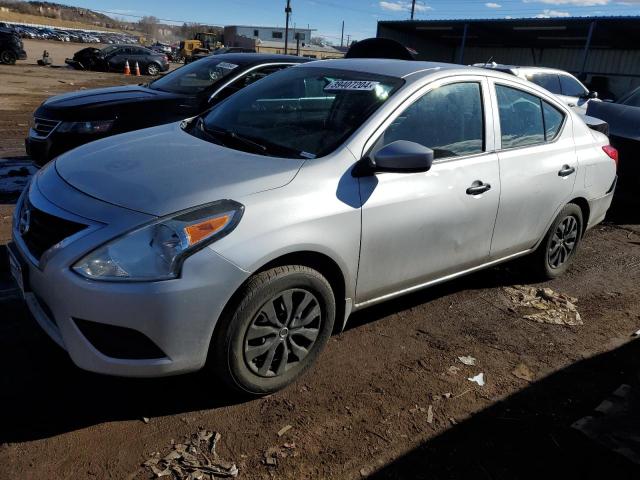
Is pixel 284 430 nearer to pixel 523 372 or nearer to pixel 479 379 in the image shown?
pixel 479 379

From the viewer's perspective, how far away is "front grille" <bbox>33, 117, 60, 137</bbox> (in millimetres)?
5594

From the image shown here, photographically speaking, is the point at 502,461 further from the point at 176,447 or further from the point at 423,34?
the point at 423,34

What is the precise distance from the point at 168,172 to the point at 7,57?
27942 millimetres

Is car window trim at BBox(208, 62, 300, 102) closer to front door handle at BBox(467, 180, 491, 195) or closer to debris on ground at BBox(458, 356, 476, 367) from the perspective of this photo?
front door handle at BBox(467, 180, 491, 195)

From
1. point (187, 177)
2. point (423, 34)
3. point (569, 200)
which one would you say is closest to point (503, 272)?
point (569, 200)

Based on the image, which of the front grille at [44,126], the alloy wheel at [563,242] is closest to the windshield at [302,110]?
the alloy wheel at [563,242]

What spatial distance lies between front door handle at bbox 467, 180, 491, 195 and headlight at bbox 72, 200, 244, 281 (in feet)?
5.82

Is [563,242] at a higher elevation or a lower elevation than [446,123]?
lower

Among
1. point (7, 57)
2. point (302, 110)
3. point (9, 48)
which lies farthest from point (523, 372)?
point (7, 57)

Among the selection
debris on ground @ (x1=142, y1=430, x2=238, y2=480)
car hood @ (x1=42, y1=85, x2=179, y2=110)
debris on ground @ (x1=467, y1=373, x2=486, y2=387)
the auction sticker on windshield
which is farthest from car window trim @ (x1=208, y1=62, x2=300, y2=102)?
debris on ground @ (x1=142, y1=430, x2=238, y2=480)

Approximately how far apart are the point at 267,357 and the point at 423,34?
96.1ft

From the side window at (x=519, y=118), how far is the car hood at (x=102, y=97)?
152 inches

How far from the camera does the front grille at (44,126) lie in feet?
18.4

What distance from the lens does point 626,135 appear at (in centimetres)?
666
